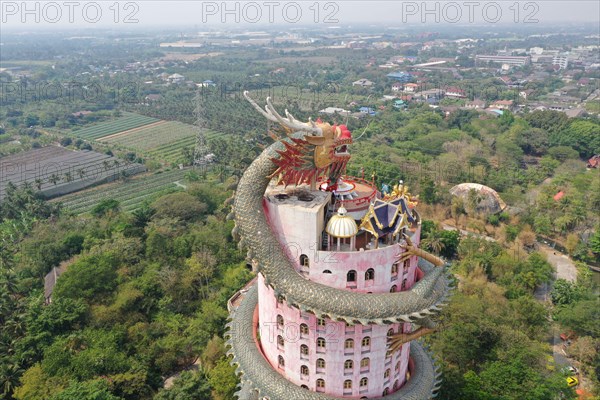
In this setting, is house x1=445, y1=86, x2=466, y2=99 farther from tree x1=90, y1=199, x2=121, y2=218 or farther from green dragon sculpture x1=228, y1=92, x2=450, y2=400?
green dragon sculpture x1=228, y1=92, x2=450, y2=400

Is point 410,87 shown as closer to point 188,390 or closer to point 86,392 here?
point 188,390

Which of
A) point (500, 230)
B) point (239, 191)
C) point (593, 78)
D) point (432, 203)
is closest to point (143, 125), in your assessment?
point (432, 203)

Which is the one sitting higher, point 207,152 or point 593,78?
point 593,78

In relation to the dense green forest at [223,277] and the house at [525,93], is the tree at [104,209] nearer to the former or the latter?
→ the dense green forest at [223,277]

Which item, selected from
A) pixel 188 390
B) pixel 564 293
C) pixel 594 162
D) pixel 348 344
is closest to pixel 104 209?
pixel 188 390

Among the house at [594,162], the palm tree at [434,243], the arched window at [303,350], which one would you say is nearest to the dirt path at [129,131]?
the palm tree at [434,243]

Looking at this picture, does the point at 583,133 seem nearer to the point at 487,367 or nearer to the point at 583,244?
the point at 583,244
